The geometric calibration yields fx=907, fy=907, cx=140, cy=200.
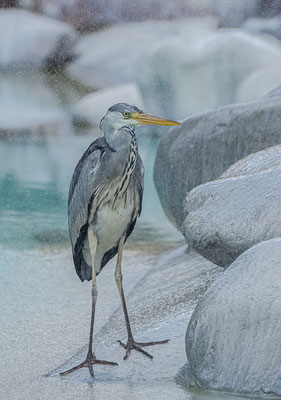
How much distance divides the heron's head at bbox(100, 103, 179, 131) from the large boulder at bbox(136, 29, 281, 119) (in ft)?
27.7

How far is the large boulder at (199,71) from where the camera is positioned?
11.8 metres

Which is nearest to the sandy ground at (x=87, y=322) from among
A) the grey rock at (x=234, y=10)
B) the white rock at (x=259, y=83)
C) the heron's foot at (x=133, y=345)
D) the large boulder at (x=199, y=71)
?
the heron's foot at (x=133, y=345)

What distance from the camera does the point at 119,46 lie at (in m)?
16.6

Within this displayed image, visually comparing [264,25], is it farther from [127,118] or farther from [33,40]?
[127,118]

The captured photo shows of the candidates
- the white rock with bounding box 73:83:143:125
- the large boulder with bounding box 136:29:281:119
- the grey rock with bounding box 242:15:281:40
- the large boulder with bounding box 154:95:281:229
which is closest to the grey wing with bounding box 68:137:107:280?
the large boulder with bounding box 154:95:281:229

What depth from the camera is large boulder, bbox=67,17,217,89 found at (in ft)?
51.8

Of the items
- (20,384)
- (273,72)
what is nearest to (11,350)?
(20,384)

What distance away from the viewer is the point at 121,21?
17359 mm

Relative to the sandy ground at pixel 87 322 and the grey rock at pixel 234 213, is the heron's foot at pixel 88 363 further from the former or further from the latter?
the grey rock at pixel 234 213

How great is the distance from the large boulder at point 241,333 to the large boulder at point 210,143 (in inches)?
93.1

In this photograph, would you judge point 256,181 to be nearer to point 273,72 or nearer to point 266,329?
point 266,329

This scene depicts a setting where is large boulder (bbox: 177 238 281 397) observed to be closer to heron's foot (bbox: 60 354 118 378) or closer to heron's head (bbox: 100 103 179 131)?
heron's foot (bbox: 60 354 118 378)

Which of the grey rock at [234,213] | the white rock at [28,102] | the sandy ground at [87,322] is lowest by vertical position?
the white rock at [28,102]

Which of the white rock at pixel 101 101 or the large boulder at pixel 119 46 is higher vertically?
the large boulder at pixel 119 46
